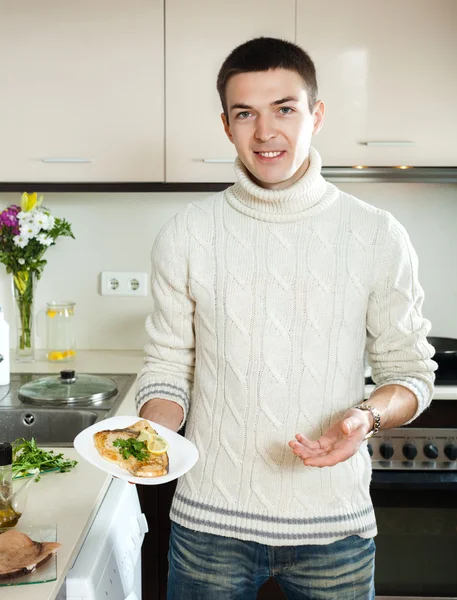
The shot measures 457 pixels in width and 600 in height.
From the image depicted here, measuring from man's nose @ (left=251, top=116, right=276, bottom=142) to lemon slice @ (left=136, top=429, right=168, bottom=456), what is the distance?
0.49m

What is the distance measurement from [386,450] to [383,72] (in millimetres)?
1050

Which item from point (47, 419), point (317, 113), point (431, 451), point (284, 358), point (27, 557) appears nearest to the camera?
point (27, 557)

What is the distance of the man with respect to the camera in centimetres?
116

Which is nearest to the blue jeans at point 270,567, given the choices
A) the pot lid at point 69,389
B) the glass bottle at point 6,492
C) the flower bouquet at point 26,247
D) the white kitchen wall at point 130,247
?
the glass bottle at point 6,492

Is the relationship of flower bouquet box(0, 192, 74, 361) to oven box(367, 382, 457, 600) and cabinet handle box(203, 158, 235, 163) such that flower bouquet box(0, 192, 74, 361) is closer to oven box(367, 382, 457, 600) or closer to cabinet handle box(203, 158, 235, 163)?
cabinet handle box(203, 158, 235, 163)

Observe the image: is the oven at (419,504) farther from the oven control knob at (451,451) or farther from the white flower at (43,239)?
the white flower at (43,239)

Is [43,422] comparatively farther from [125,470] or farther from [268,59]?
[268,59]

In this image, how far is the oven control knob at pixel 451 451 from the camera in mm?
1991

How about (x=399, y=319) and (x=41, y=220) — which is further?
(x=41, y=220)

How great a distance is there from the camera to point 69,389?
1973 millimetres

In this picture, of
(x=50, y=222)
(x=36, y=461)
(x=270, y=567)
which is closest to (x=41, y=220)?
(x=50, y=222)

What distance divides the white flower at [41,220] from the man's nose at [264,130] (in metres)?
1.25

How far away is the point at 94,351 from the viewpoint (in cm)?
253

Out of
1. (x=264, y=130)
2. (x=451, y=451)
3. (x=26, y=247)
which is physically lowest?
(x=451, y=451)
